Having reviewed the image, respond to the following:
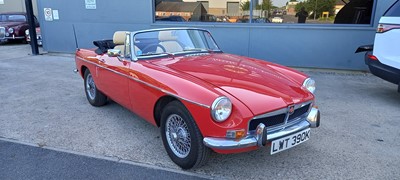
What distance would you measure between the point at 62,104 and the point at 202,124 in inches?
135

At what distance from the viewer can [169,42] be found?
4012mm

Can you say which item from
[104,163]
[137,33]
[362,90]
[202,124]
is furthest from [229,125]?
[362,90]

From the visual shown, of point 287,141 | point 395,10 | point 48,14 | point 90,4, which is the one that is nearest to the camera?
point 287,141

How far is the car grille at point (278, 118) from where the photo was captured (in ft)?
8.68

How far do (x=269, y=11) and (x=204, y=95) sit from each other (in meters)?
6.16

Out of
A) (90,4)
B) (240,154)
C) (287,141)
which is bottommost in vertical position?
(240,154)

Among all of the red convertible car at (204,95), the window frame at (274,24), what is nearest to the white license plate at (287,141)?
the red convertible car at (204,95)

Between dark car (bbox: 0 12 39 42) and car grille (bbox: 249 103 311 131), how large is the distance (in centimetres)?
1433

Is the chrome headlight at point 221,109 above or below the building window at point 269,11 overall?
below

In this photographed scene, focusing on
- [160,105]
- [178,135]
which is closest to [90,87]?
[160,105]

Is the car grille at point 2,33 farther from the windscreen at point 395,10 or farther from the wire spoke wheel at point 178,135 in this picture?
the windscreen at point 395,10

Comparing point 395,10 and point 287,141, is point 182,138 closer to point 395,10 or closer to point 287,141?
point 287,141

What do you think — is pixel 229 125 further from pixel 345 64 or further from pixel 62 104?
pixel 345 64

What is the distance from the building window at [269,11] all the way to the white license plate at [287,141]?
219 inches
